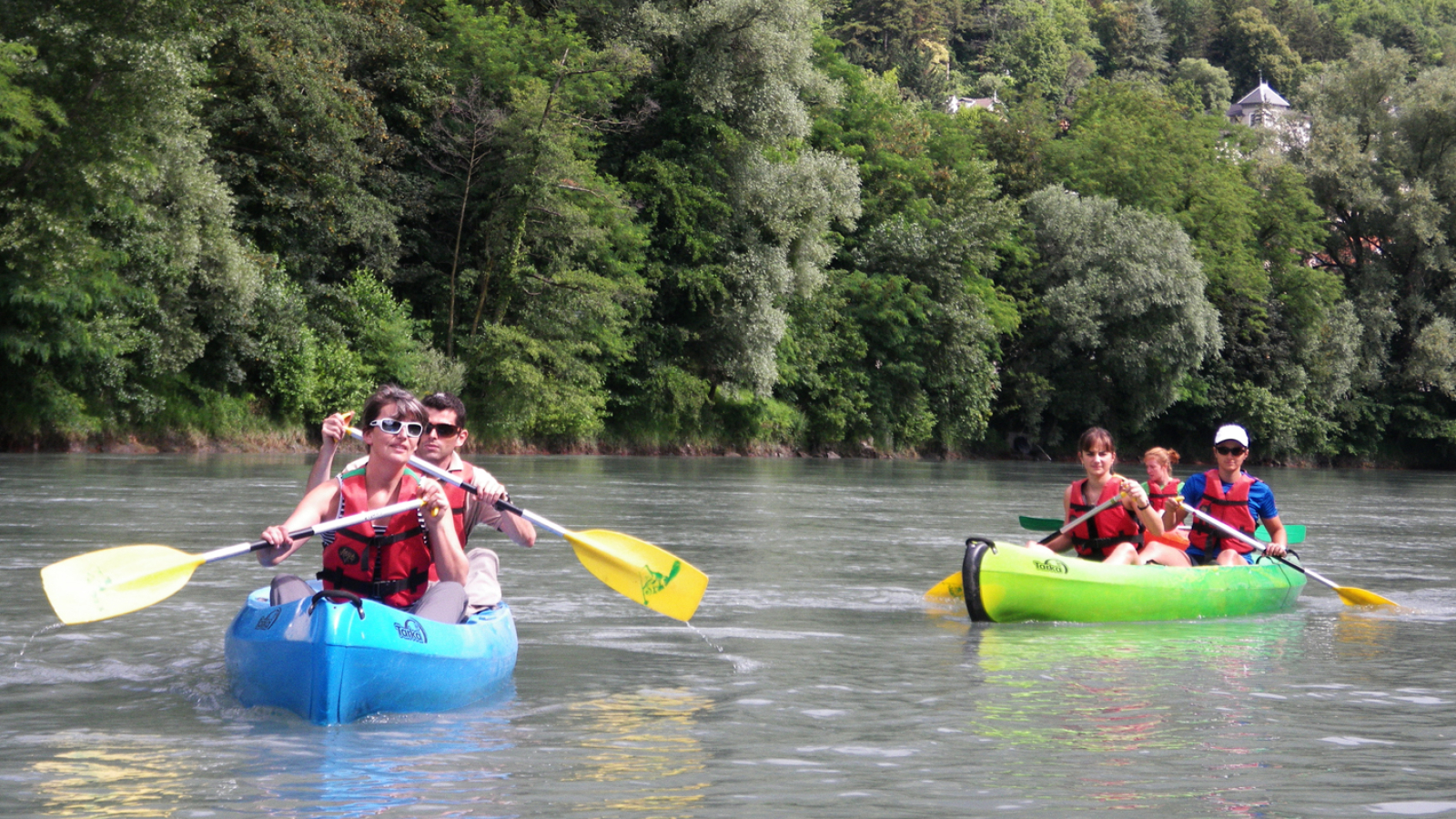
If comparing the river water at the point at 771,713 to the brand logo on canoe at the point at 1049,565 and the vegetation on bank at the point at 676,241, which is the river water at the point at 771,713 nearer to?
the brand logo on canoe at the point at 1049,565

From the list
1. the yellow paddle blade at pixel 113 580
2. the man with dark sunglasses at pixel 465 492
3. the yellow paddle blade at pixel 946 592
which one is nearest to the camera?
the yellow paddle blade at pixel 113 580

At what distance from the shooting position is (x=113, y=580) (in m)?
5.72

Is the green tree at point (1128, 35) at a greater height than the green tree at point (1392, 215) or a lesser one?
greater

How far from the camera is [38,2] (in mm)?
22125

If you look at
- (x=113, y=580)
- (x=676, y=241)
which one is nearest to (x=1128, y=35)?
(x=676, y=241)

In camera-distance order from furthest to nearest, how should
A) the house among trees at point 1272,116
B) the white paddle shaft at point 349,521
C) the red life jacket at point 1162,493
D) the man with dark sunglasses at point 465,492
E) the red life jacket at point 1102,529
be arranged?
the house among trees at point 1272,116, the red life jacket at point 1162,493, the red life jacket at point 1102,529, the man with dark sunglasses at point 465,492, the white paddle shaft at point 349,521

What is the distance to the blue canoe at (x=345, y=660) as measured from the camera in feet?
16.8

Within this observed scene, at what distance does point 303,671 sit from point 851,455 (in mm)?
34863

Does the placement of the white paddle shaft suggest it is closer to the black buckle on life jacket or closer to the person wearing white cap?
the black buckle on life jacket

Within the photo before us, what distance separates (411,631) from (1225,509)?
6.55m

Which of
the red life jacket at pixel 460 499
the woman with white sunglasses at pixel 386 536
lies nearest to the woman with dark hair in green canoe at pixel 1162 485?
the red life jacket at pixel 460 499

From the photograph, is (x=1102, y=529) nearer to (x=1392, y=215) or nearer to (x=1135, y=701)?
(x=1135, y=701)

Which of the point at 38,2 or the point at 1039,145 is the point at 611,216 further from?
the point at 1039,145

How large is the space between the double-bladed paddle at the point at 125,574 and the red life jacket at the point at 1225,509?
6.36 metres
